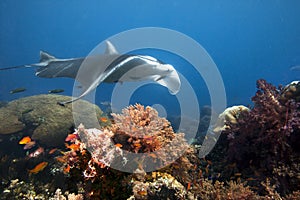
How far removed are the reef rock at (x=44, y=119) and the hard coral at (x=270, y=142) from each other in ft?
17.1

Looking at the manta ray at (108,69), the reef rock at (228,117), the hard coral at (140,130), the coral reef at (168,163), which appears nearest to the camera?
the manta ray at (108,69)

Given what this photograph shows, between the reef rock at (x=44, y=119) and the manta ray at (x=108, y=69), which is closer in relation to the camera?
the manta ray at (x=108, y=69)

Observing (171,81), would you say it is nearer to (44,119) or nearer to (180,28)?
(44,119)

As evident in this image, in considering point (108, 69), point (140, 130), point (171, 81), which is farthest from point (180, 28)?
point (108, 69)

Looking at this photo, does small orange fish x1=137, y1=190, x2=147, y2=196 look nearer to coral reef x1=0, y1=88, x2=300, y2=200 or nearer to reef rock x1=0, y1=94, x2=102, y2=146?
coral reef x1=0, y1=88, x2=300, y2=200

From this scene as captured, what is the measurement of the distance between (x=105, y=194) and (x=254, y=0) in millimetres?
97048

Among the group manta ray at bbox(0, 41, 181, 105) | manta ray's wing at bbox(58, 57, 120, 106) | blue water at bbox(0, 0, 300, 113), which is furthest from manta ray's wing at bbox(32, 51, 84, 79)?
blue water at bbox(0, 0, 300, 113)

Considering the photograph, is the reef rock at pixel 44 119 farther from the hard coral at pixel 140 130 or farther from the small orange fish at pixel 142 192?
the small orange fish at pixel 142 192

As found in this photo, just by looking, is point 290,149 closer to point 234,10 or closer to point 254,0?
point 254,0

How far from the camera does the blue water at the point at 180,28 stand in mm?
72125

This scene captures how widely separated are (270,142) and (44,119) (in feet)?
24.3

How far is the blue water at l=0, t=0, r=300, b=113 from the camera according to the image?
72.1m

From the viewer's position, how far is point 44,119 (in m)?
7.51

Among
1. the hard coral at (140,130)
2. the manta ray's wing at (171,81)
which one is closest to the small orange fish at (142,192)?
the hard coral at (140,130)
